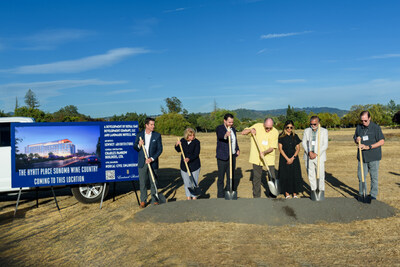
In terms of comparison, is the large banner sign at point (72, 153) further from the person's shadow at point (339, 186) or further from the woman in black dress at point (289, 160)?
the person's shadow at point (339, 186)

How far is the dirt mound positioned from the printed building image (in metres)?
2.44

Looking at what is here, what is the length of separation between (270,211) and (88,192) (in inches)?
183

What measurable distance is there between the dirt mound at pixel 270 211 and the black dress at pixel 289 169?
1.10 metres

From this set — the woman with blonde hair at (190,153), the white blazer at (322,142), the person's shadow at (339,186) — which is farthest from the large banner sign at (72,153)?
the person's shadow at (339,186)

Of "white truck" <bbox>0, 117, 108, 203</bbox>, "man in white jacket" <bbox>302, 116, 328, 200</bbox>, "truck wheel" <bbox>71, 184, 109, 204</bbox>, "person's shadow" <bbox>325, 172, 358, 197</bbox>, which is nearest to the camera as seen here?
"man in white jacket" <bbox>302, 116, 328, 200</bbox>

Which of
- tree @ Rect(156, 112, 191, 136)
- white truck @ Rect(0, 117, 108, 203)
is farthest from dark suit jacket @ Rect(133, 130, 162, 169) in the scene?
tree @ Rect(156, 112, 191, 136)

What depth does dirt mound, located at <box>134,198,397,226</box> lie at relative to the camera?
621cm

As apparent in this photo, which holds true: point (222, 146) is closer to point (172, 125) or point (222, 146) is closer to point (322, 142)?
point (322, 142)

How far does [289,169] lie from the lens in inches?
304

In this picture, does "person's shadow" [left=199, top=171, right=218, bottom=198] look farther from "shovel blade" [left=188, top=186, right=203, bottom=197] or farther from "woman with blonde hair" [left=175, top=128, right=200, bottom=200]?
"woman with blonde hair" [left=175, top=128, right=200, bottom=200]

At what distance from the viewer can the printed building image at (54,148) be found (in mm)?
7488

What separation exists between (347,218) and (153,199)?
395 cm

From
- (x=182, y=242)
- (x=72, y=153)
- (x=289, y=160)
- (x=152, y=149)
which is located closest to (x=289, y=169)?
(x=289, y=160)

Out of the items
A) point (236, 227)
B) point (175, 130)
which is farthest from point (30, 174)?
point (175, 130)
